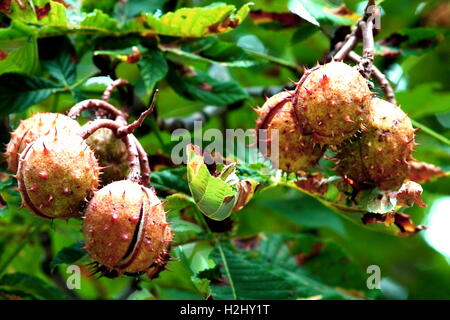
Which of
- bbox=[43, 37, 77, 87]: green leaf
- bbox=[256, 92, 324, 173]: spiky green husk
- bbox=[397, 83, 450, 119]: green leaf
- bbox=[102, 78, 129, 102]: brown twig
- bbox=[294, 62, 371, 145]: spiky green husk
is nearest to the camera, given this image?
bbox=[294, 62, 371, 145]: spiky green husk

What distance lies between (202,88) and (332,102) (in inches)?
33.0

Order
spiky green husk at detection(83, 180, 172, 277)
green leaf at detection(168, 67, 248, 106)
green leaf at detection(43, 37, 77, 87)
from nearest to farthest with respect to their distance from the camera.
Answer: spiky green husk at detection(83, 180, 172, 277) < green leaf at detection(43, 37, 77, 87) < green leaf at detection(168, 67, 248, 106)

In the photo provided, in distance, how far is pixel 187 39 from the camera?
2250 millimetres

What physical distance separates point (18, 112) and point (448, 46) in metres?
2.16

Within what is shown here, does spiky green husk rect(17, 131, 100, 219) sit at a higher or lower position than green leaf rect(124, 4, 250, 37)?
lower

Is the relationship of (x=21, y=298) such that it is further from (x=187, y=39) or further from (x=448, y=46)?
(x=448, y=46)

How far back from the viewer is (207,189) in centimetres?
164

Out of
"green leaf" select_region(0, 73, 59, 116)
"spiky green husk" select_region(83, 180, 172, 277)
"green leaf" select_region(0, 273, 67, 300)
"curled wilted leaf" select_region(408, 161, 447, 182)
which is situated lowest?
"green leaf" select_region(0, 273, 67, 300)

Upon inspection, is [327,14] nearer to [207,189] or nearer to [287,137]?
[287,137]

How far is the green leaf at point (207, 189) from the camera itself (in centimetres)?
161

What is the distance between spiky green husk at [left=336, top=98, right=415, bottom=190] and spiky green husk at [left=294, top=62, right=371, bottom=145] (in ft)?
0.18

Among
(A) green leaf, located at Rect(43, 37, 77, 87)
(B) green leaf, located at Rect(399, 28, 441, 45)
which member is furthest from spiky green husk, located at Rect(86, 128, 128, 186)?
(B) green leaf, located at Rect(399, 28, 441, 45)

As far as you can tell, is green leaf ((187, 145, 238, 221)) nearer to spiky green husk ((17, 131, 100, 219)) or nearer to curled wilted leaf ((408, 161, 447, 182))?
spiky green husk ((17, 131, 100, 219))

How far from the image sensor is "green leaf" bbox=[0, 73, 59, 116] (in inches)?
85.2
